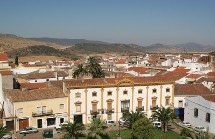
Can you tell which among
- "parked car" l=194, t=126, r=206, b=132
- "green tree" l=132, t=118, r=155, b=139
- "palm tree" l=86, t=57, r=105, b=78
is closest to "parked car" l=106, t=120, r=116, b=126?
"green tree" l=132, t=118, r=155, b=139

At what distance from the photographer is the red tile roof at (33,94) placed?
169ft

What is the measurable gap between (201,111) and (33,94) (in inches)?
1101

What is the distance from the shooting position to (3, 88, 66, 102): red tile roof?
51.5 meters

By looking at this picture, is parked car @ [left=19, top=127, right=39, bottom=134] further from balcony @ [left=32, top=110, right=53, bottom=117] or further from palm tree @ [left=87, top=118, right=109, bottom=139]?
palm tree @ [left=87, top=118, right=109, bottom=139]

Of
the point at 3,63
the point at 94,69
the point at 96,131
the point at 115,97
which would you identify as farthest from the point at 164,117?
the point at 3,63

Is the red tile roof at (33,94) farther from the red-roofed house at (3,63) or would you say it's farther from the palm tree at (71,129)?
the palm tree at (71,129)

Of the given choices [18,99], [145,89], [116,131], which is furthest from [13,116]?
[145,89]

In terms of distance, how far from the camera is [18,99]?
167 feet

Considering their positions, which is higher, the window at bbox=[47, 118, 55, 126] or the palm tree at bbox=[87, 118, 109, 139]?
the palm tree at bbox=[87, 118, 109, 139]

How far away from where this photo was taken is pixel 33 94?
53.0 m

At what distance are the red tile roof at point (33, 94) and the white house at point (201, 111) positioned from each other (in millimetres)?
21894

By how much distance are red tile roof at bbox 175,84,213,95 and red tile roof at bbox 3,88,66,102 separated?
22.6 meters

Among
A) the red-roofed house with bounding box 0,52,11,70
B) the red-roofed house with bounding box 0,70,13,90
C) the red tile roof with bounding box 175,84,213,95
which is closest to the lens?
the red-roofed house with bounding box 0,70,13,90

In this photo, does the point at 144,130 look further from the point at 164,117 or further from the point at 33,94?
the point at 33,94
